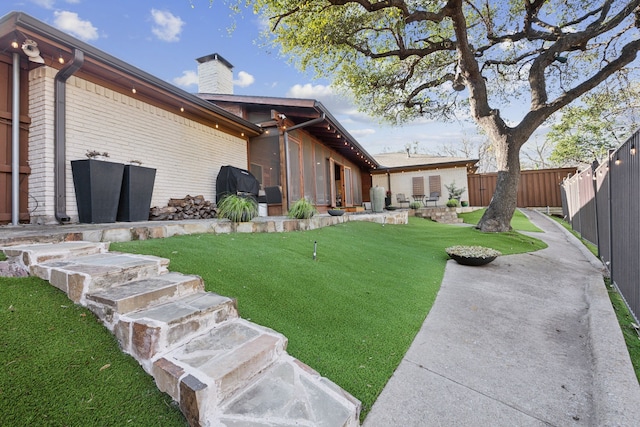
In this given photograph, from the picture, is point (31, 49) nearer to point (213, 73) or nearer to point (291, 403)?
point (291, 403)

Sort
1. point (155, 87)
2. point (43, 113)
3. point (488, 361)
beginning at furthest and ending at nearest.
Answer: point (155, 87) < point (43, 113) < point (488, 361)

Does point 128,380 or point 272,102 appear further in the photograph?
point 272,102

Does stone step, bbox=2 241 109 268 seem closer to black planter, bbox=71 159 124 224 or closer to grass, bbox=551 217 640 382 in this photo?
black planter, bbox=71 159 124 224

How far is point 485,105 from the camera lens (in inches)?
→ 322

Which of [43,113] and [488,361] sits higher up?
[43,113]

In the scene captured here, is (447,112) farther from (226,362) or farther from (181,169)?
(226,362)

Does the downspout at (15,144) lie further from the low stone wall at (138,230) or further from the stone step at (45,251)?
the stone step at (45,251)

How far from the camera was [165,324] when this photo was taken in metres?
1.51

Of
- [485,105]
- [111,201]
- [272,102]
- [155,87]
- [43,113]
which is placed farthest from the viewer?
[485,105]

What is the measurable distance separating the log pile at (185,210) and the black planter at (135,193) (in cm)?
54

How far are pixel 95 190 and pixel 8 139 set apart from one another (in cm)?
126

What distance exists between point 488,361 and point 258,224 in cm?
351

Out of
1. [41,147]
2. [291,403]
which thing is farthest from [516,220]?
[41,147]

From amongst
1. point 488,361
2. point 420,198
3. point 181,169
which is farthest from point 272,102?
point 420,198
